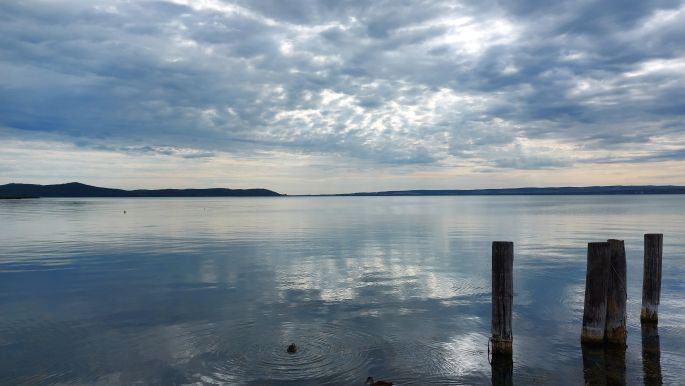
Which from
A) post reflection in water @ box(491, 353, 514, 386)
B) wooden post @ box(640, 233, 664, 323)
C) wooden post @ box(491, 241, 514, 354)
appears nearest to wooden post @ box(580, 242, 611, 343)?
wooden post @ box(491, 241, 514, 354)

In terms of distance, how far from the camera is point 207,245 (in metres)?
37.9

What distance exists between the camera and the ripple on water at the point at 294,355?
11164 millimetres

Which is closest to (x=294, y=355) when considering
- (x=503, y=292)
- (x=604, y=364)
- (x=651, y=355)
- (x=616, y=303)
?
(x=503, y=292)

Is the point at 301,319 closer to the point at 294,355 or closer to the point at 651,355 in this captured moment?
the point at 294,355

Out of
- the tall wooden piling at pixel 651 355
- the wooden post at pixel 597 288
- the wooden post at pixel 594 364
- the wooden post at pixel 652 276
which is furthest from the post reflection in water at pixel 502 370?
the wooden post at pixel 652 276

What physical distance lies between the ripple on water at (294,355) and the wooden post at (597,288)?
5.74 m

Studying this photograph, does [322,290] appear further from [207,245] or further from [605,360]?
[207,245]

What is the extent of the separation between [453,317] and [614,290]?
17.5 ft

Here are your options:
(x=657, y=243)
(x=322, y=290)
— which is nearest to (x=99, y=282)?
(x=322, y=290)

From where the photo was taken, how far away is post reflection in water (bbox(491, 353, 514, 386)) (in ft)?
35.6

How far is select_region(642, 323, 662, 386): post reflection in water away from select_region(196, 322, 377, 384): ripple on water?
21.1 feet

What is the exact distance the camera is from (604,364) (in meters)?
11.5

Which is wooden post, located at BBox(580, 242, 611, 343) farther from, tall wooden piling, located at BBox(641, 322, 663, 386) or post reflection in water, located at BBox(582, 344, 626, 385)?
tall wooden piling, located at BBox(641, 322, 663, 386)

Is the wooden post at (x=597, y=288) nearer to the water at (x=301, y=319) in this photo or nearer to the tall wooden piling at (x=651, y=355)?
the water at (x=301, y=319)
